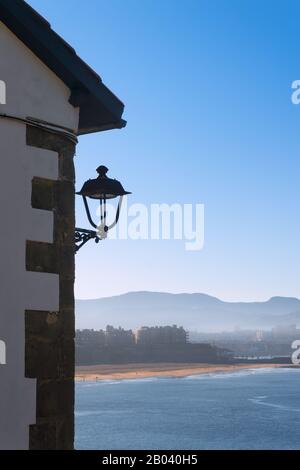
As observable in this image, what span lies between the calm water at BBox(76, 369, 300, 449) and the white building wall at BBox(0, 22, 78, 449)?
90.7 m

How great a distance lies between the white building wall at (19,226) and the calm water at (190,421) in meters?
90.7

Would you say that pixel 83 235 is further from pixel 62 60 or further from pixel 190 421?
pixel 190 421

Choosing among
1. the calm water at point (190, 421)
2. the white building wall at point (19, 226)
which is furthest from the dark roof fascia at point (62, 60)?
the calm water at point (190, 421)

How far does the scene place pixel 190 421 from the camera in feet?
425

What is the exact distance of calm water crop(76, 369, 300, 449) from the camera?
104m

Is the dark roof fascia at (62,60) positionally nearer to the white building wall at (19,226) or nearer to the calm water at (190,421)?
the white building wall at (19,226)

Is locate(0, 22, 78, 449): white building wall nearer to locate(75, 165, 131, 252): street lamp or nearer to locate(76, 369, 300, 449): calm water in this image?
locate(75, 165, 131, 252): street lamp

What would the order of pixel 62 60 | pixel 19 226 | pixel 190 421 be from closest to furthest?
pixel 19 226
pixel 62 60
pixel 190 421

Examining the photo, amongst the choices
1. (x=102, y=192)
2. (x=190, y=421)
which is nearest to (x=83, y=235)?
(x=102, y=192)

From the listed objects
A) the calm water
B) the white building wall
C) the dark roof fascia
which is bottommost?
the calm water

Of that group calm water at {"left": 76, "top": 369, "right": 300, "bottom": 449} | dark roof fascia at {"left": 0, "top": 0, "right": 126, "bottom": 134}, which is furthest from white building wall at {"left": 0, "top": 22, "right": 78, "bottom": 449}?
calm water at {"left": 76, "top": 369, "right": 300, "bottom": 449}

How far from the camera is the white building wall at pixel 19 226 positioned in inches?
251

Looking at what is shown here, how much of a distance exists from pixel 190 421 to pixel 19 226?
128 meters
